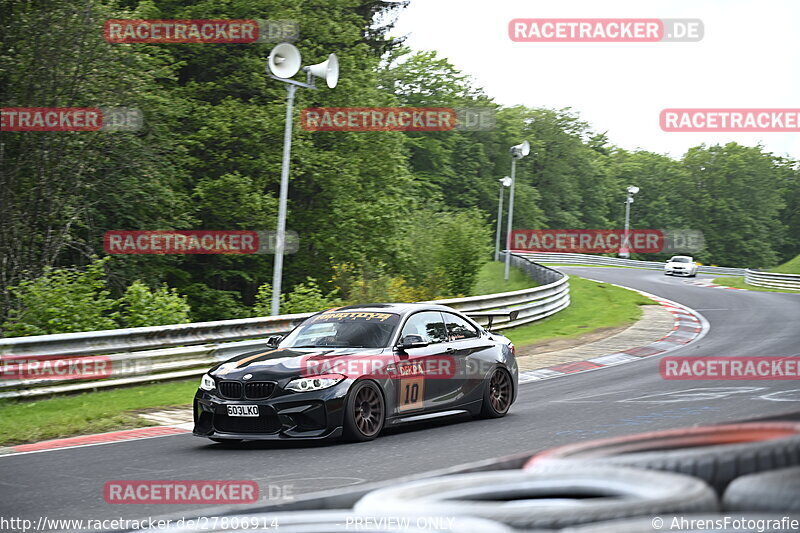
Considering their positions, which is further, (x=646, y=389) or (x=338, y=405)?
(x=646, y=389)

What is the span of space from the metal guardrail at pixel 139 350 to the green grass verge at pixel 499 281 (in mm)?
22998

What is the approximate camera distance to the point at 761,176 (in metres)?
107

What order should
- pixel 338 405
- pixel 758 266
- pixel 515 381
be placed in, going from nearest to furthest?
1. pixel 338 405
2. pixel 515 381
3. pixel 758 266

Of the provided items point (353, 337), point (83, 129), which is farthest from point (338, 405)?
point (83, 129)

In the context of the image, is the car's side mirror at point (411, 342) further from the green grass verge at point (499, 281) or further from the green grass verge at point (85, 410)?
the green grass verge at point (499, 281)

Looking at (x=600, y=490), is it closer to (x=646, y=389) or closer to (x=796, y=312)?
(x=646, y=389)

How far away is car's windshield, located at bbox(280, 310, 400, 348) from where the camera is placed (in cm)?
1077

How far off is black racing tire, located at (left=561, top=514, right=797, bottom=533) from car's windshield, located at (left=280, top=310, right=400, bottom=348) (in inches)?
320

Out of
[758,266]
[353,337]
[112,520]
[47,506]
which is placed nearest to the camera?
[112,520]

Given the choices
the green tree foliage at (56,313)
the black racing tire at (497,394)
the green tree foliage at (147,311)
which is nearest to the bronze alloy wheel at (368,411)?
the black racing tire at (497,394)

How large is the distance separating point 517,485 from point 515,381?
9.27m

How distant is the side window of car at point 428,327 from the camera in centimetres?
1119
